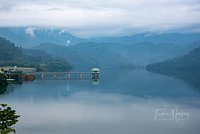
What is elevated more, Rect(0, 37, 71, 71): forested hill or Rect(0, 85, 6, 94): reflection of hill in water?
Rect(0, 37, 71, 71): forested hill

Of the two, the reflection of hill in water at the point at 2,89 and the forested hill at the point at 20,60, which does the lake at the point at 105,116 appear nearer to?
the reflection of hill in water at the point at 2,89

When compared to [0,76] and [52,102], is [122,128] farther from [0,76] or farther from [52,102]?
[0,76]

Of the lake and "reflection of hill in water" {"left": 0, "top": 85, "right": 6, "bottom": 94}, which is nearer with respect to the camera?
the lake

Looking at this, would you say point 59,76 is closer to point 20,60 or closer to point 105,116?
point 20,60

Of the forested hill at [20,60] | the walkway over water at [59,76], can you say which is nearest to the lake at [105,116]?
the walkway over water at [59,76]

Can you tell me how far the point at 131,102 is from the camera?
5181cm

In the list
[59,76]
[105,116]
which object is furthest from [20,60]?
[105,116]

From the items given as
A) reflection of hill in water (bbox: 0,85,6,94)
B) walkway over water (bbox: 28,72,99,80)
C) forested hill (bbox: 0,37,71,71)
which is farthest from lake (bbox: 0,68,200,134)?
forested hill (bbox: 0,37,71,71)

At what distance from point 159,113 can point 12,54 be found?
10130 cm

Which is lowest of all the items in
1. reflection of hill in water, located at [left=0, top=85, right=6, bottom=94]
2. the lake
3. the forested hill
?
the lake

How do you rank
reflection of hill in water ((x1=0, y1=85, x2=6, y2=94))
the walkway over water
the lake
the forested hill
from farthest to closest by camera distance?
the forested hill
the walkway over water
reflection of hill in water ((x1=0, y1=85, x2=6, y2=94))
the lake

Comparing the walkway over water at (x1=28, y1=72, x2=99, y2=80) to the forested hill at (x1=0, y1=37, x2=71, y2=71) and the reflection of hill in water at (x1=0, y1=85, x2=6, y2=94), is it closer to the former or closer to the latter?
the forested hill at (x1=0, y1=37, x2=71, y2=71)

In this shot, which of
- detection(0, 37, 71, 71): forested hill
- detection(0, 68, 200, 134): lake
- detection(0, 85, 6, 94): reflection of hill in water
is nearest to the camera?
detection(0, 68, 200, 134): lake

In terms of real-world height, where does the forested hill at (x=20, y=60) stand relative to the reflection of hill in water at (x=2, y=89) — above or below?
above
